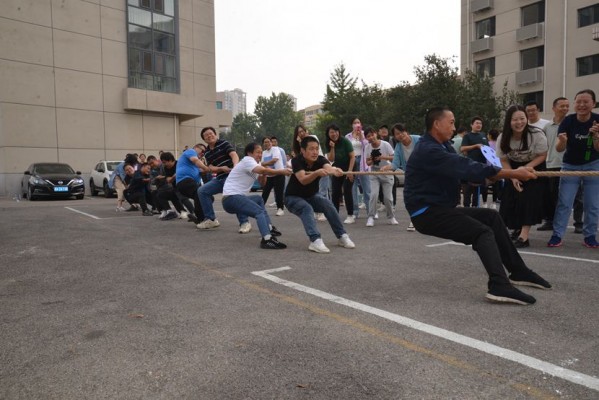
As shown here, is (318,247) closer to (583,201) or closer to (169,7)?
(583,201)

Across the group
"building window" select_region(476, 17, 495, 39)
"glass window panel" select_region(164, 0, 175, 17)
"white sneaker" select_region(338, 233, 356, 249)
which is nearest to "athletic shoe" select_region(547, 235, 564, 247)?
"white sneaker" select_region(338, 233, 356, 249)

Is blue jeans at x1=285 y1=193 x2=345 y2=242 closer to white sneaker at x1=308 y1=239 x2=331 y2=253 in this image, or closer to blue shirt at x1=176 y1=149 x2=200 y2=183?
white sneaker at x1=308 y1=239 x2=331 y2=253

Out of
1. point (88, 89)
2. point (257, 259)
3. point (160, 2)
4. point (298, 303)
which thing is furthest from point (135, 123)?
point (298, 303)

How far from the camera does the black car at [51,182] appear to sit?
55.6ft

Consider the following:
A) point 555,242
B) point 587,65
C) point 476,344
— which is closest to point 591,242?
point 555,242

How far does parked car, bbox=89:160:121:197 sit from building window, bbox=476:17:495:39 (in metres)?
28.3

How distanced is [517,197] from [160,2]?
25.8 m

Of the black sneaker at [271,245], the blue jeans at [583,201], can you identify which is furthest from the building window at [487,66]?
the black sneaker at [271,245]

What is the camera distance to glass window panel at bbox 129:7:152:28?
82.9 ft

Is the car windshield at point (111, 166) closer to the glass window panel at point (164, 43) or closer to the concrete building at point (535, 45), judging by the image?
the glass window panel at point (164, 43)

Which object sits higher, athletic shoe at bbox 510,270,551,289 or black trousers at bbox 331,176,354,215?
black trousers at bbox 331,176,354,215

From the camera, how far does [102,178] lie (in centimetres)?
1978

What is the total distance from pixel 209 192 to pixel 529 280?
5.66 meters

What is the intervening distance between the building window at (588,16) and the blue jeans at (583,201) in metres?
27.0
